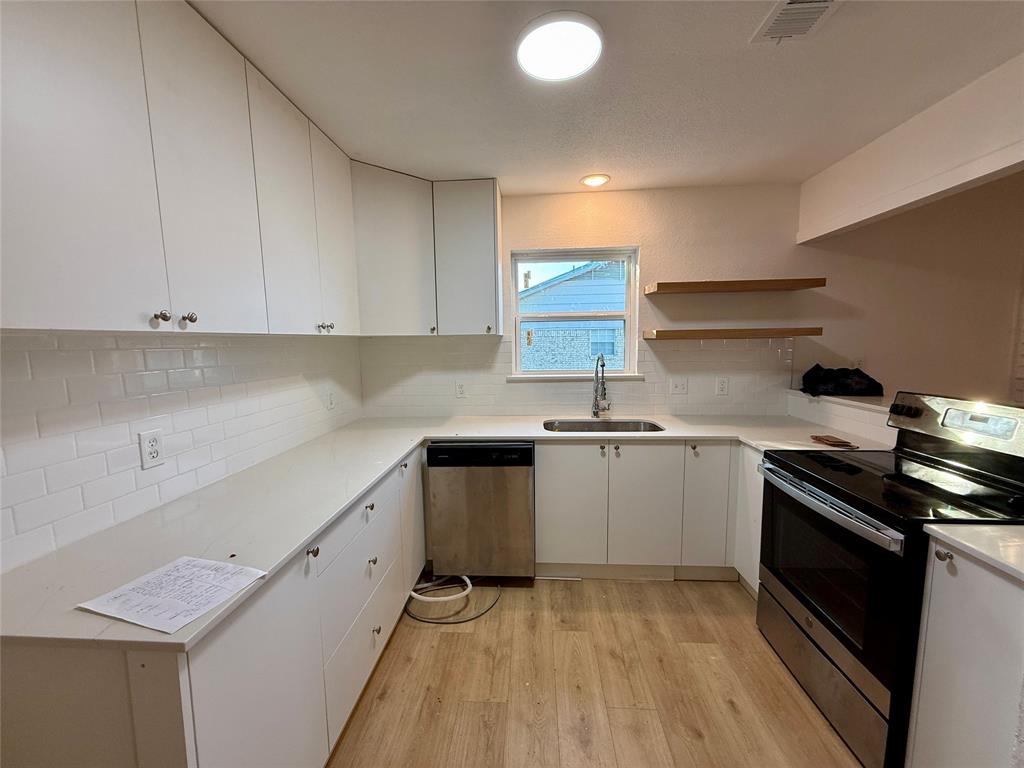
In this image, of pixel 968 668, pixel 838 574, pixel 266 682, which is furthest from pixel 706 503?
pixel 266 682

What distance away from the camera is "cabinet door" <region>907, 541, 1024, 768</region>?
0.94m

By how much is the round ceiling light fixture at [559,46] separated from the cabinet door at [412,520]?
173 cm

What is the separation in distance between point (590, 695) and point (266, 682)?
4.03 ft

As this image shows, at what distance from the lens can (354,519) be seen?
4.80 feet

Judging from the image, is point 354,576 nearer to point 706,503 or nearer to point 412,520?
point 412,520

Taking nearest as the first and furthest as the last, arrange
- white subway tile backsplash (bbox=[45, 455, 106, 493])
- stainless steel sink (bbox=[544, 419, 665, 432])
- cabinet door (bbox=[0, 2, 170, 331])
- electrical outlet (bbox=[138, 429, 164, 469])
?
cabinet door (bbox=[0, 2, 170, 331])
white subway tile backsplash (bbox=[45, 455, 106, 493])
electrical outlet (bbox=[138, 429, 164, 469])
stainless steel sink (bbox=[544, 419, 665, 432])

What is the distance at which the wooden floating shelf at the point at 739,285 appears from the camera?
7.70ft

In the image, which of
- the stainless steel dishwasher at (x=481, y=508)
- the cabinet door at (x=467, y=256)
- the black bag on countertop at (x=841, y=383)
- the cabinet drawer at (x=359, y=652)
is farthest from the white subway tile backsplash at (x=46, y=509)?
the black bag on countertop at (x=841, y=383)

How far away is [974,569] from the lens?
102 cm

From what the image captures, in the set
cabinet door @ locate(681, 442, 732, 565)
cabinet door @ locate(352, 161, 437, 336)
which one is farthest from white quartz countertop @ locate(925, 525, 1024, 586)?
cabinet door @ locate(352, 161, 437, 336)

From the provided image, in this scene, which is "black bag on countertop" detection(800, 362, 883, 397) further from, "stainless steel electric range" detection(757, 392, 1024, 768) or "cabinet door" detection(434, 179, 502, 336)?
"cabinet door" detection(434, 179, 502, 336)

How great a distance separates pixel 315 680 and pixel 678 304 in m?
2.70

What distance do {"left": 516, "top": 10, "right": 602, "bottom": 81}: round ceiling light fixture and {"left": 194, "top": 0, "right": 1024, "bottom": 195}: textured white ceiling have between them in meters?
0.03

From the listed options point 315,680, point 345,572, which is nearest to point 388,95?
point 345,572
